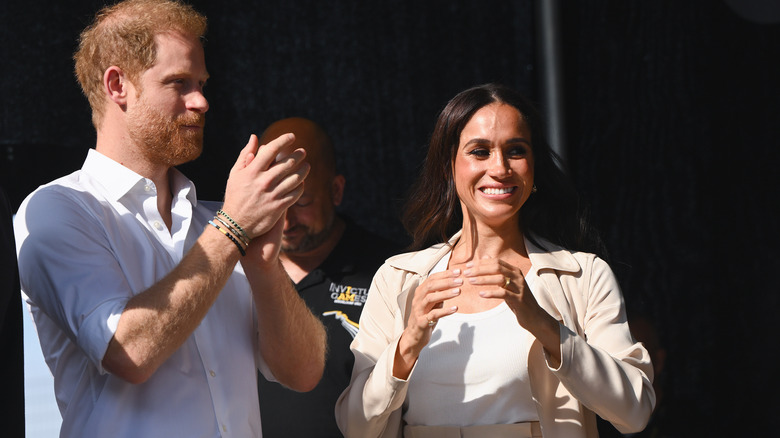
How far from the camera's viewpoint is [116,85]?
1995 mm

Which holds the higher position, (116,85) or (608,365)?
(116,85)

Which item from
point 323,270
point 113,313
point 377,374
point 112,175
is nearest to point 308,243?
point 323,270

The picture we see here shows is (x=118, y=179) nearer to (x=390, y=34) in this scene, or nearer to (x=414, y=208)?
(x=414, y=208)

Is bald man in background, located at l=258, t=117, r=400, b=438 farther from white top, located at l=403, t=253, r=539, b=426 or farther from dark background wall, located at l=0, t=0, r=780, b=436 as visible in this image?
white top, located at l=403, t=253, r=539, b=426

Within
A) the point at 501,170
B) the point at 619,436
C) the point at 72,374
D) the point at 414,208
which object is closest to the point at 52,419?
the point at 72,374

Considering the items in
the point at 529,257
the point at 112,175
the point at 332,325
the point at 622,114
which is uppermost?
the point at 112,175

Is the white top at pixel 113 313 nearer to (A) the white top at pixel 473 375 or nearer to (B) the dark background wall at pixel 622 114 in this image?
(A) the white top at pixel 473 375

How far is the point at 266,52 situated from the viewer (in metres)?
3.26

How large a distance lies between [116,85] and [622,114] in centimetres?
191

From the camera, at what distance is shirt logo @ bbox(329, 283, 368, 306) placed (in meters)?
3.07

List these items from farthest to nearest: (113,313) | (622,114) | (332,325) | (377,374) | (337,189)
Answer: (337,189) → (622,114) → (332,325) → (377,374) → (113,313)

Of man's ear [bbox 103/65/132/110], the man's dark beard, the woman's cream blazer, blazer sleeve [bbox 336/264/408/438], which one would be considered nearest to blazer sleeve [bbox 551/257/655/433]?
the woman's cream blazer

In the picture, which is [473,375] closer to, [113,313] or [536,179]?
[536,179]

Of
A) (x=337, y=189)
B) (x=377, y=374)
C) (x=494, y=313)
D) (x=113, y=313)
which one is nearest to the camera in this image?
(x=113, y=313)
